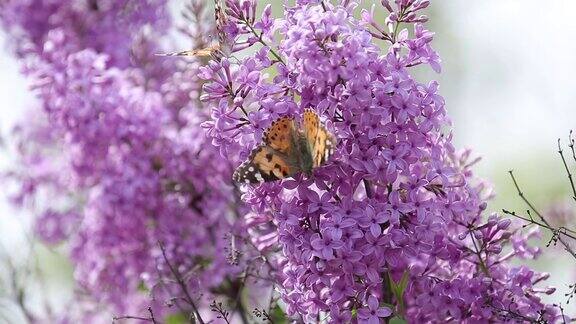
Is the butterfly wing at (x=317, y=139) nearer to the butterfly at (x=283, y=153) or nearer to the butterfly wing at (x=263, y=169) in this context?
the butterfly at (x=283, y=153)

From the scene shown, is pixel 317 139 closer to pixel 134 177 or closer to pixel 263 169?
pixel 263 169

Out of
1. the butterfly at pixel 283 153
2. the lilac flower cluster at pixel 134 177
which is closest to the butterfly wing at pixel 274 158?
the butterfly at pixel 283 153

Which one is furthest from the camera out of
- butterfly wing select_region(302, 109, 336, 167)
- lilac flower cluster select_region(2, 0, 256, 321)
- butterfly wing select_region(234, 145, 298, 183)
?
lilac flower cluster select_region(2, 0, 256, 321)

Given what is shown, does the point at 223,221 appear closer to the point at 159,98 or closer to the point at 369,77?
the point at 159,98

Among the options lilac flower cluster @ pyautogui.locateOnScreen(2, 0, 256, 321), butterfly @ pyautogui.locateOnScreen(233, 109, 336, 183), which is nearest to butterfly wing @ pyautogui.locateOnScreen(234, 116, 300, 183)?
butterfly @ pyautogui.locateOnScreen(233, 109, 336, 183)

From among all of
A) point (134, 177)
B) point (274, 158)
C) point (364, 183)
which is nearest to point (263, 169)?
point (274, 158)

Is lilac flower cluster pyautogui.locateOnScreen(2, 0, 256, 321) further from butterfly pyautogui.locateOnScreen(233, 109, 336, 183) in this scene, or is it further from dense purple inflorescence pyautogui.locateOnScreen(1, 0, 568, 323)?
butterfly pyautogui.locateOnScreen(233, 109, 336, 183)
